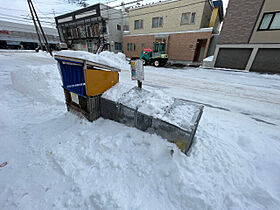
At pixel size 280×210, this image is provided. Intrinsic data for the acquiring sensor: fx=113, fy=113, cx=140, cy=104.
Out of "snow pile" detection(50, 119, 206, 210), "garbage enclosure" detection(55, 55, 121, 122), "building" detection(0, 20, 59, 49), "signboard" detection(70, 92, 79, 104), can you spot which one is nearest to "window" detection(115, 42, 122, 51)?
"garbage enclosure" detection(55, 55, 121, 122)

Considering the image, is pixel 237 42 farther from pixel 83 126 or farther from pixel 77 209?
pixel 77 209

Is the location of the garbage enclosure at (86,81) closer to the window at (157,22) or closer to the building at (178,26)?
the building at (178,26)

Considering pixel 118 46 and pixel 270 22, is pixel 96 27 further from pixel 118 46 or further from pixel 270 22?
pixel 270 22

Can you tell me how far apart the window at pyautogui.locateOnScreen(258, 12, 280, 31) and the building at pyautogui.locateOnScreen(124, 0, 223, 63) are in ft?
13.8

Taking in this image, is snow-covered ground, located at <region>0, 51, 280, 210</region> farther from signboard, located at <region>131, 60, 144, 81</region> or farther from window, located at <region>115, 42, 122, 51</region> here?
window, located at <region>115, 42, 122, 51</region>

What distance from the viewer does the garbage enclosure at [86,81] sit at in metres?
2.38

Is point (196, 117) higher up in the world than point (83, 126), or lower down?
higher up

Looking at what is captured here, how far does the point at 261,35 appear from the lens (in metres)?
10.3

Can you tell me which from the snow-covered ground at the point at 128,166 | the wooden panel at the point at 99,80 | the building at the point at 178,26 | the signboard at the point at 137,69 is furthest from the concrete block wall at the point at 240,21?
the wooden panel at the point at 99,80

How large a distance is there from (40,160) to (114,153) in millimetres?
1283

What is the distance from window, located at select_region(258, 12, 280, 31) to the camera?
9.67 metres

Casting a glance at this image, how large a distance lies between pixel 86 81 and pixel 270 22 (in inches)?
632

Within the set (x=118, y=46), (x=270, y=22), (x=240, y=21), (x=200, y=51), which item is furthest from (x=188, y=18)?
(x=118, y=46)

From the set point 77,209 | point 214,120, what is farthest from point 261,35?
point 77,209
